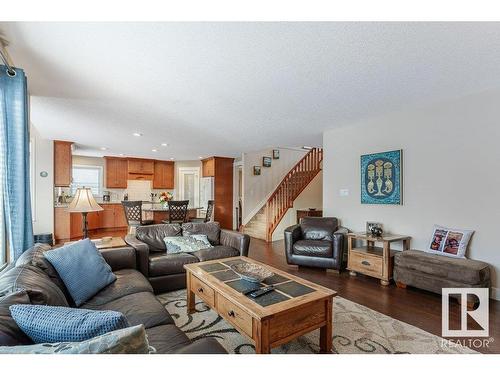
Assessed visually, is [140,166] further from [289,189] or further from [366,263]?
[366,263]

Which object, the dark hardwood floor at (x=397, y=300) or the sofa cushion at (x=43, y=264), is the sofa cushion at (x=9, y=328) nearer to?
the sofa cushion at (x=43, y=264)

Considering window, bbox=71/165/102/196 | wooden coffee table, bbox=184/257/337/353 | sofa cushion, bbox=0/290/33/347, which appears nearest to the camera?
sofa cushion, bbox=0/290/33/347

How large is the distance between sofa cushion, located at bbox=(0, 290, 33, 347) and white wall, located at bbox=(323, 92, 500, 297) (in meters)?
4.11

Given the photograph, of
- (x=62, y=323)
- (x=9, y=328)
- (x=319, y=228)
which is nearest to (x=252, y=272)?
(x=62, y=323)

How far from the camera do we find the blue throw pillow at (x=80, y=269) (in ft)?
6.24

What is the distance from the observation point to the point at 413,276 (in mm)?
3064

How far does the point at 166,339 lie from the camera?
1406 mm

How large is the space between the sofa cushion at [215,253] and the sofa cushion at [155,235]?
530mm

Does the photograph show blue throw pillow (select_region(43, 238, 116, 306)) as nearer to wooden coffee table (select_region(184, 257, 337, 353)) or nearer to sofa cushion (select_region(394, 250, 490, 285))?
wooden coffee table (select_region(184, 257, 337, 353))

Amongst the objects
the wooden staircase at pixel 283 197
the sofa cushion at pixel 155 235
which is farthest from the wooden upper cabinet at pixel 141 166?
the sofa cushion at pixel 155 235

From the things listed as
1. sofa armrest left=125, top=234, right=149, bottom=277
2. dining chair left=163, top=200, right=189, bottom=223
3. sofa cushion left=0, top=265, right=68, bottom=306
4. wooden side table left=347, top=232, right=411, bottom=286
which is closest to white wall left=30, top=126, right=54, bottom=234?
dining chair left=163, top=200, right=189, bottom=223

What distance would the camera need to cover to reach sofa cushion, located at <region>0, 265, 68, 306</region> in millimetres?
1258

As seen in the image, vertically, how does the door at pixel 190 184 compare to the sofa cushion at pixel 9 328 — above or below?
above

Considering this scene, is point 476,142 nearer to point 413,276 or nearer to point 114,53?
point 413,276
